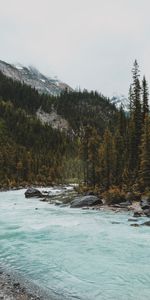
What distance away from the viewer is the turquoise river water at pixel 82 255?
14.9 metres

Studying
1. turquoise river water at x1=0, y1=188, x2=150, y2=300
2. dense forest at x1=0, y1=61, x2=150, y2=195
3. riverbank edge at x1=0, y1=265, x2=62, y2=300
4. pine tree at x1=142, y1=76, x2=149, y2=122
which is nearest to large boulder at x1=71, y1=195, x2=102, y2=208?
dense forest at x1=0, y1=61, x2=150, y2=195

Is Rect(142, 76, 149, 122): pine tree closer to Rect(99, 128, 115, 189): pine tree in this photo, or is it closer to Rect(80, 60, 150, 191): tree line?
Rect(80, 60, 150, 191): tree line

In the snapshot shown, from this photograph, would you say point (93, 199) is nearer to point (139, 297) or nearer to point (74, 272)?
point (74, 272)

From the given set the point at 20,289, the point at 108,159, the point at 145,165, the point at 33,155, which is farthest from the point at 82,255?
the point at 33,155

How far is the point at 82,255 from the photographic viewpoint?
2019cm

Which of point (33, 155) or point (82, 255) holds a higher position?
point (33, 155)

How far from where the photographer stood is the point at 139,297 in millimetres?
13641

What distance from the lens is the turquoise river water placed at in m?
14.9

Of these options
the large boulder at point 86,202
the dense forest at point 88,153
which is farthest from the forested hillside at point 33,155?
the large boulder at point 86,202

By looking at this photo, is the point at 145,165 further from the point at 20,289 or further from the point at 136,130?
the point at 20,289

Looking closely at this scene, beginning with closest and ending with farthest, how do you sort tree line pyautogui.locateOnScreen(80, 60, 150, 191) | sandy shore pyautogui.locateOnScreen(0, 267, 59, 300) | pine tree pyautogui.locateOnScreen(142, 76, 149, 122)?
sandy shore pyautogui.locateOnScreen(0, 267, 59, 300), tree line pyautogui.locateOnScreen(80, 60, 150, 191), pine tree pyautogui.locateOnScreen(142, 76, 149, 122)

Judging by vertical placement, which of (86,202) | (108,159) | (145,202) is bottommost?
(86,202)

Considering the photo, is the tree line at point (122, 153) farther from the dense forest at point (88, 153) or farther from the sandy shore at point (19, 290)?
the sandy shore at point (19, 290)

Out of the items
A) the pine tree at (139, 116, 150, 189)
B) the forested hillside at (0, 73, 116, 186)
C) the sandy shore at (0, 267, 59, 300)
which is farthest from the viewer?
the forested hillside at (0, 73, 116, 186)
